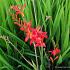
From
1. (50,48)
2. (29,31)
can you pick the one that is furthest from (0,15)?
(29,31)

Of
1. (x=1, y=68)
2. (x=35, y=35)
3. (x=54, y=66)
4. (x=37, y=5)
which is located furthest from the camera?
(x=37, y=5)

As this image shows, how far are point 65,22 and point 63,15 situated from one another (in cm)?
4

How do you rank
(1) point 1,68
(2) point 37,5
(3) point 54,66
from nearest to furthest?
(1) point 1,68
(3) point 54,66
(2) point 37,5

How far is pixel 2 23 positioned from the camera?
0.94m

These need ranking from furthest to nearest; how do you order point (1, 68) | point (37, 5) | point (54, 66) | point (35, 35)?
point (37, 5)
point (54, 66)
point (1, 68)
point (35, 35)

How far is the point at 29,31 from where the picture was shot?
2.03ft

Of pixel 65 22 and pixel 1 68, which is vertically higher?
pixel 65 22

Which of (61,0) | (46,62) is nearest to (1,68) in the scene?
(46,62)

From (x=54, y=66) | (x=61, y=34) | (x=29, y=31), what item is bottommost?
(x=54, y=66)

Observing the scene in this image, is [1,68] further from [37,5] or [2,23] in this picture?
[37,5]

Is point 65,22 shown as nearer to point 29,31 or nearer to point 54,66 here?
point 54,66

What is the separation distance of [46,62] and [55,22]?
0.65 ft

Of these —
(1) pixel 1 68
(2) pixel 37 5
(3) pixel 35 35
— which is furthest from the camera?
(2) pixel 37 5

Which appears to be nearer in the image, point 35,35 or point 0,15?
point 35,35
